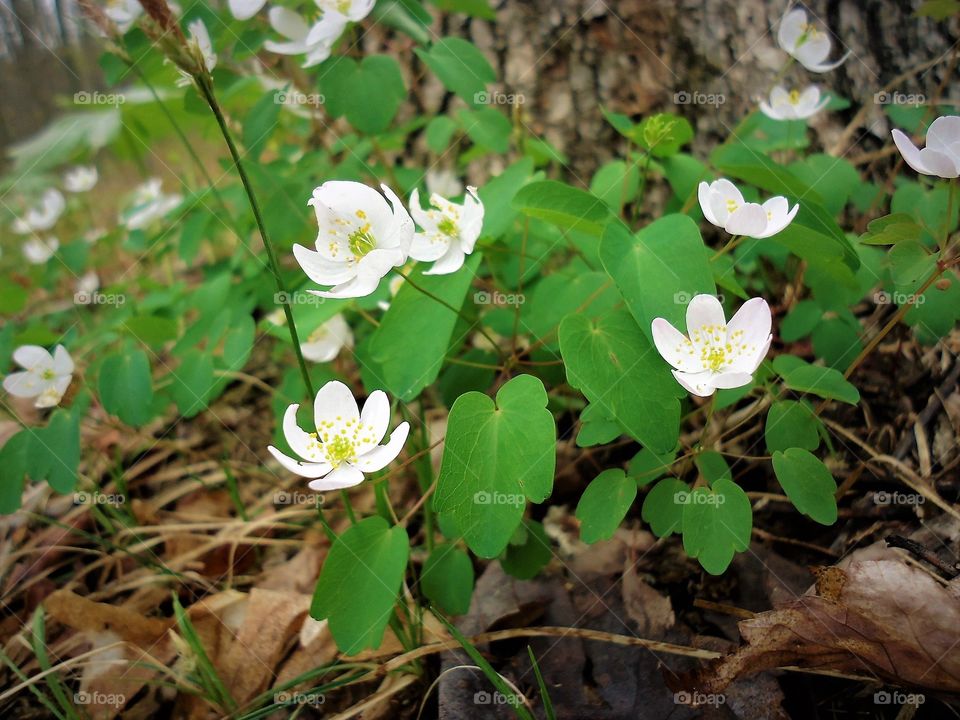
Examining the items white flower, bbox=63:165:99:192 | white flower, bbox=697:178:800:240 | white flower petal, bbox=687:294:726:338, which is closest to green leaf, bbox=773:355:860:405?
white flower petal, bbox=687:294:726:338

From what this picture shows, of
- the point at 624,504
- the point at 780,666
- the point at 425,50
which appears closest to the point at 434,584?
the point at 624,504

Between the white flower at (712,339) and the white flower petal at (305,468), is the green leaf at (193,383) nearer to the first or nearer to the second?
the white flower petal at (305,468)

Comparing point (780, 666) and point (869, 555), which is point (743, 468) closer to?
point (869, 555)

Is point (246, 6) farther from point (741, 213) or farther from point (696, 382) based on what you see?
point (696, 382)

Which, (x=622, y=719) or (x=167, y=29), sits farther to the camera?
(x=622, y=719)

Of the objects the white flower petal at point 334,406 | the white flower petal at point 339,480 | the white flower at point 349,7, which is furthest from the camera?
the white flower at point 349,7

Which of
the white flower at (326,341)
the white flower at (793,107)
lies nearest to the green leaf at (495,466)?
the white flower at (326,341)

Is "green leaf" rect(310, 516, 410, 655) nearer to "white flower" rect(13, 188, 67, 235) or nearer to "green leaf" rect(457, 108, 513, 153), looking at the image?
"green leaf" rect(457, 108, 513, 153)
